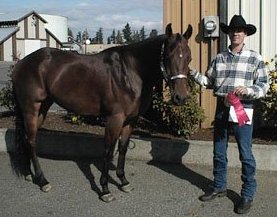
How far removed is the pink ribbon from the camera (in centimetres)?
465

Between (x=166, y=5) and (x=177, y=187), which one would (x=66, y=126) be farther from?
(x=177, y=187)

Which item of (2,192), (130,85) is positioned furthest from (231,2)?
(2,192)

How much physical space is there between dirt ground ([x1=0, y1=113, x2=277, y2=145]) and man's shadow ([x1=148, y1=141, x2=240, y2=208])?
626 mm

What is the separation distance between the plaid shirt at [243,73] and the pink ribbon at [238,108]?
0.10m

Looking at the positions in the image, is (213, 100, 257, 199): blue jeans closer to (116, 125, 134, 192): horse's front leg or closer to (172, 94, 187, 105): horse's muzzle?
(172, 94, 187, 105): horse's muzzle

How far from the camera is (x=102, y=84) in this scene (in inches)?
215

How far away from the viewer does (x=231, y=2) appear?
770 cm

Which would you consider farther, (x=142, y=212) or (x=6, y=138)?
(x=6, y=138)

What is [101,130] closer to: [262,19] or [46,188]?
[46,188]

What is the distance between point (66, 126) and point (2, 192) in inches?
117

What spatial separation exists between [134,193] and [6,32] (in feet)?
249

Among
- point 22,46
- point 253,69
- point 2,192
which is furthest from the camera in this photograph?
point 22,46

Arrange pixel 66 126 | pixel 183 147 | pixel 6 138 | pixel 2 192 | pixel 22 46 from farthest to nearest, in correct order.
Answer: pixel 22 46
pixel 66 126
pixel 6 138
pixel 183 147
pixel 2 192

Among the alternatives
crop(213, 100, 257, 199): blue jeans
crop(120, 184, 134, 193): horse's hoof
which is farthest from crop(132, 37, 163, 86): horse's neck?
crop(120, 184, 134, 193): horse's hoof
